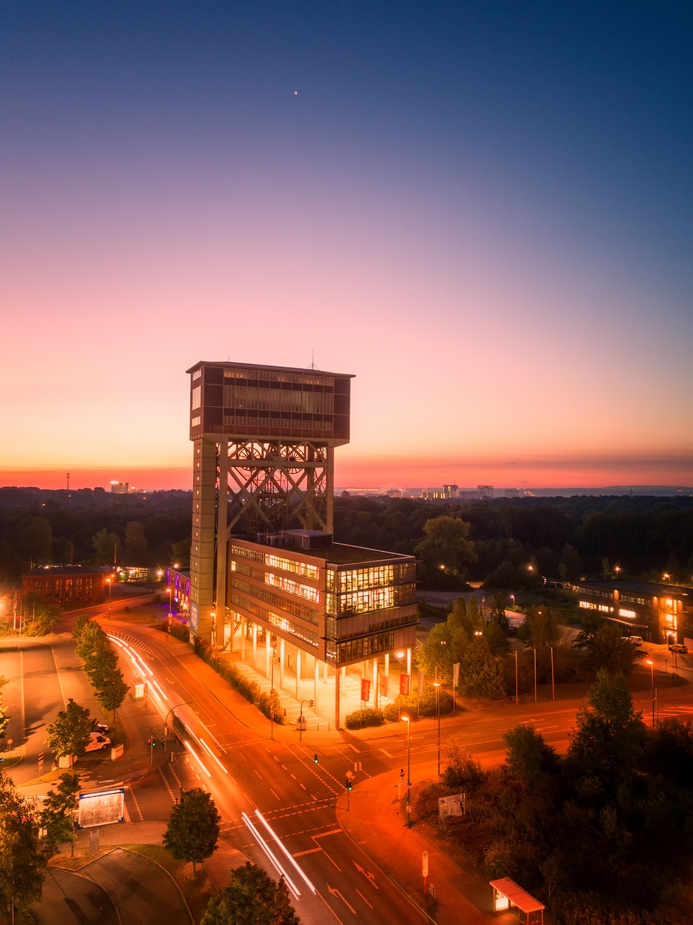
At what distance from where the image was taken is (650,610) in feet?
338

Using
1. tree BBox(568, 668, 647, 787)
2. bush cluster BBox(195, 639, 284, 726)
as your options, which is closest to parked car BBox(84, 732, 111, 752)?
bush cluster BBox(195, 639, 284, 726)

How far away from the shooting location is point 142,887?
3753 cm

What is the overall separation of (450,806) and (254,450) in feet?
240

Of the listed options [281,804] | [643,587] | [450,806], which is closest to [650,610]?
[643,587]

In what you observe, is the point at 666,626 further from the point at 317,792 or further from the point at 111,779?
the point at 111,779

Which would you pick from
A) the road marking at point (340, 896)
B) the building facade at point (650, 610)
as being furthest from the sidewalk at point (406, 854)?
the building facade at point (650, 610)

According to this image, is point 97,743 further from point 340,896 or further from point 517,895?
point 517,895

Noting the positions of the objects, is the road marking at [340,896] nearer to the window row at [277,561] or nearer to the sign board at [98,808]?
the sign board at [98,808]

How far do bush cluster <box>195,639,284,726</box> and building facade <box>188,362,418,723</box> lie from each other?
16.6ft

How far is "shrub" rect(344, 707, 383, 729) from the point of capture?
64.7 meters

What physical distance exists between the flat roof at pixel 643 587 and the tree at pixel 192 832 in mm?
89576

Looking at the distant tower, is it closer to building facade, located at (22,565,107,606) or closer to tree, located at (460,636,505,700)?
tree, located at (460,636,505,700)

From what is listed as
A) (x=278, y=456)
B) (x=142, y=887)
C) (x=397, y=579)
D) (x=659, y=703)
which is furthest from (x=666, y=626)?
(x=142, y=887)

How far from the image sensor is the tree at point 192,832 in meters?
37.2
